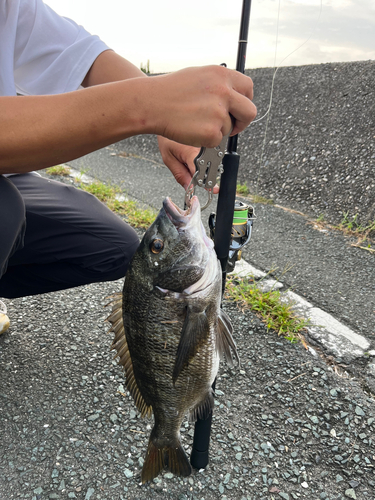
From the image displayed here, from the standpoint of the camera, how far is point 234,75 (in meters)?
1.27

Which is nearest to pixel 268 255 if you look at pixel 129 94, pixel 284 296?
pixel 284 296

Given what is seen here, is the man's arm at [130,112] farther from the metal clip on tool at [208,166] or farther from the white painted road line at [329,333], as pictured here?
the white painted road line at [329,333]

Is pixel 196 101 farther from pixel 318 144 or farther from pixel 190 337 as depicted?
pixel 318 144

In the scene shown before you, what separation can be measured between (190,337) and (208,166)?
2.11 feet

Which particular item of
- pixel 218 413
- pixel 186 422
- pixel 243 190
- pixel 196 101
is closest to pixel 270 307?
pixel 218 413

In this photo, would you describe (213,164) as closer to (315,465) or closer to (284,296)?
(315,465)

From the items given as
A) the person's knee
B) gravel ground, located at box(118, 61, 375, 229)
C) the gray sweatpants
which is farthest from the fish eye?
gravel ground, located at box(118, 61, 375, 229)

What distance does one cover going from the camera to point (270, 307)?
2.96 meters

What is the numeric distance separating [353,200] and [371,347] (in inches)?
105

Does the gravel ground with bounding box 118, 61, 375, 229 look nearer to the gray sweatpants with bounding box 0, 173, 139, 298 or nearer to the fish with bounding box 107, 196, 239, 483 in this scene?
the gray sweatpants with bounding box 0, 173, 139, 298

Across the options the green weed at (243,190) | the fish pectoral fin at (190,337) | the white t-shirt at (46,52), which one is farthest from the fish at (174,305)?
the green weed at (243,190)

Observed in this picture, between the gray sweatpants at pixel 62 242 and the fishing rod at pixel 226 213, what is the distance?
0.94 meters

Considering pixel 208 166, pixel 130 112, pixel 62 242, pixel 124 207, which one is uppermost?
pixel 130 112

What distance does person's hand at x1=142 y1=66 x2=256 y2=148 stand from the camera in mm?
1236
